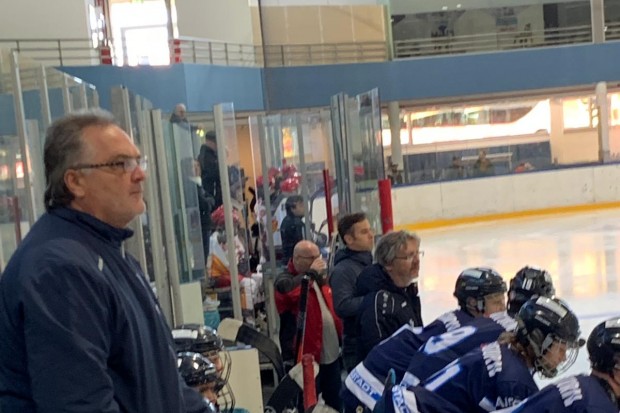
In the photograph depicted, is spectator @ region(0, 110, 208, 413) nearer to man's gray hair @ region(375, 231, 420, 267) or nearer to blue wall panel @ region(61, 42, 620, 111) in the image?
man's gray hair @ region(375, 231, 420, 267)

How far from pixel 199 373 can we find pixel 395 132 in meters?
15.2

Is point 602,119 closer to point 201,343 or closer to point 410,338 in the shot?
point 410,338

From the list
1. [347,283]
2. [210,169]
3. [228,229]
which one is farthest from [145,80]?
[347,283]

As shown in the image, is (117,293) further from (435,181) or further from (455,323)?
(435,181)

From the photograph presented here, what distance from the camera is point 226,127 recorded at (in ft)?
16.0

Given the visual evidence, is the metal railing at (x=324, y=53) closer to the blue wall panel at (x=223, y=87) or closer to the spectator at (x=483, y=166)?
the blue wall panel at (x=223, y=87)

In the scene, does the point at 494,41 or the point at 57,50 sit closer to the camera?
the point at 57,50

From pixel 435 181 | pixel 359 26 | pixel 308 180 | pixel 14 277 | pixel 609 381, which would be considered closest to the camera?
pixel 14 277

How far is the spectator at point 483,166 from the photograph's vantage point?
16.5 meters

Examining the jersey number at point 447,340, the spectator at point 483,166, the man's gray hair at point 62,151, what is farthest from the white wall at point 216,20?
the man's gray hair at point 62,151

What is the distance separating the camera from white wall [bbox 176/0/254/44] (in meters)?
15.1

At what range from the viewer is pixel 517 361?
2.58 meters

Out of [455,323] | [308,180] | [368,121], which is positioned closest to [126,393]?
[455,323]

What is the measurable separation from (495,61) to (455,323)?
14382 millimetres
